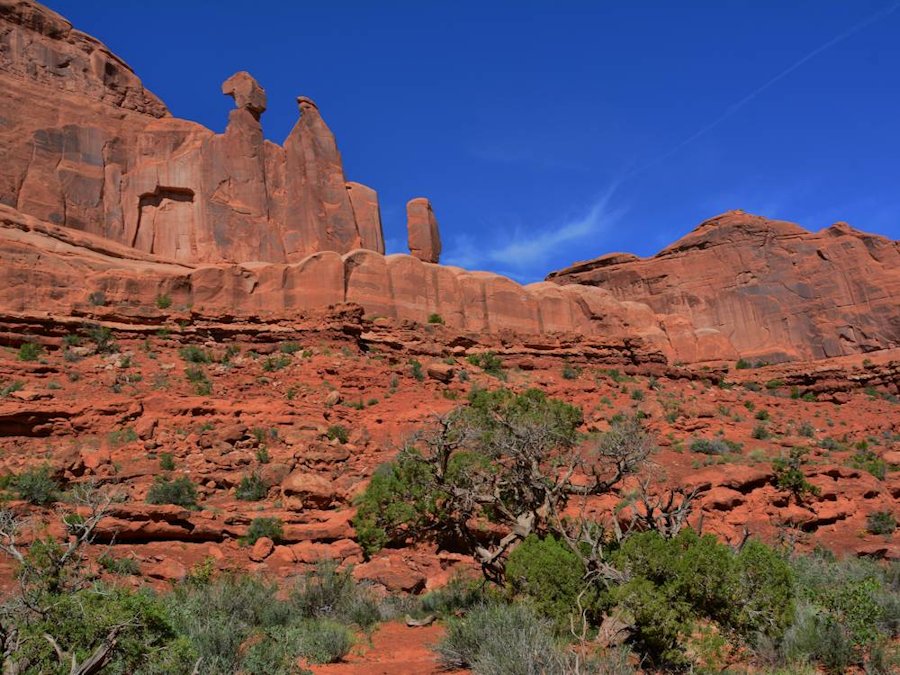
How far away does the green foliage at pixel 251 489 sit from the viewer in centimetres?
1809

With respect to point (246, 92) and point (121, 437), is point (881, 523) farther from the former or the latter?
point (246, 92)

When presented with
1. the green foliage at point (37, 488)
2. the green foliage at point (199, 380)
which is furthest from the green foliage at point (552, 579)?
the green foliage at point (199, 380)

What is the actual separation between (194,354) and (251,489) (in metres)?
12.5

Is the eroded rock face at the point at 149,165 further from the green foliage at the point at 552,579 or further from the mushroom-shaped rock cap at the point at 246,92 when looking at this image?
the green foliage at the point at 552,579

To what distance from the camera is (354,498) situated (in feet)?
57.8

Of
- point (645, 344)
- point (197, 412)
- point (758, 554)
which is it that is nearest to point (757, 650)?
point (758, 554)

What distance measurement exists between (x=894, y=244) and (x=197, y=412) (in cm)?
6168

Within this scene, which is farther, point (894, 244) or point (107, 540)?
point (894, 244)

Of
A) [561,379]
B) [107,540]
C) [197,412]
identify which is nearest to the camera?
[107,540]

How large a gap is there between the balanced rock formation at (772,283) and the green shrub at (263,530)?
168ft

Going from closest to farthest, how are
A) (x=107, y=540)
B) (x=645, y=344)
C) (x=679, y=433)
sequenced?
(x=107, y=540) → (x=679, y=433) → (x=645, y=344)

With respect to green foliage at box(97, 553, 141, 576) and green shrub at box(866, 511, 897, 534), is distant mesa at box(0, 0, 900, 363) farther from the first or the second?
green shrub at box(866, 511, 897, 534)

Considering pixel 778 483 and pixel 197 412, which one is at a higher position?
pixel 197 412

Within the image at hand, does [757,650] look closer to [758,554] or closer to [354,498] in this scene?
[758,554]
